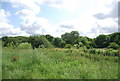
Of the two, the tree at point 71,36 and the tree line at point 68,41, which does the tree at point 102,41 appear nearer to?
the tree line at point 68,41

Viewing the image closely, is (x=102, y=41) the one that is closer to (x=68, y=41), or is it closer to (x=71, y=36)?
(x=71, y=36)

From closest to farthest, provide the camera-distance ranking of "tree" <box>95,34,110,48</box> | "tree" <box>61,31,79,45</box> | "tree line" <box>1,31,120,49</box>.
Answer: "tree line" <box>1,31,120,49</box>
"tree" <box>95,34,110,48</box>
"tree" <box>61,31,79,45</box>

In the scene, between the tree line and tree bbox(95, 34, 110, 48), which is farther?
tree bbox(95, 34, 110, 48)

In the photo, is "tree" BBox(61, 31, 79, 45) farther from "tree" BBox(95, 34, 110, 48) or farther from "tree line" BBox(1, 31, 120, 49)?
"tree" BBox(95, 34, 110, 48)

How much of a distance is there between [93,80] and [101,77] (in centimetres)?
33

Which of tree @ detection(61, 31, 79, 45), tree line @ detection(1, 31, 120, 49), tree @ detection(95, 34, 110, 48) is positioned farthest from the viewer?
tree @ detection(61, 31, 79, 45)

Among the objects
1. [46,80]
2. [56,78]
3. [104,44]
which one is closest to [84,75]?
[56,78]

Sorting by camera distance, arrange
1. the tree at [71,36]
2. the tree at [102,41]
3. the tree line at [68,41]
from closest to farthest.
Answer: the tree line at [68,41]
the tree at [102,41]
the tree at [71,36]

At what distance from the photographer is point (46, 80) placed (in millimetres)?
3170

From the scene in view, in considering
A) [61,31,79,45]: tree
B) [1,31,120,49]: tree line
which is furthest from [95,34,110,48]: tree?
[61,31,79,45]: tree

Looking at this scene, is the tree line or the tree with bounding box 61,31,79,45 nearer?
the tree line

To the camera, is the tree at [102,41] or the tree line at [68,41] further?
→ the tree at [102,41]

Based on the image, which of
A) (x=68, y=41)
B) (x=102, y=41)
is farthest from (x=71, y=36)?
(x=102, y=41)

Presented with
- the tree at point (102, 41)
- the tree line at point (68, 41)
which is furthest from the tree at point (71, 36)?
the tree at point (102, 41)
